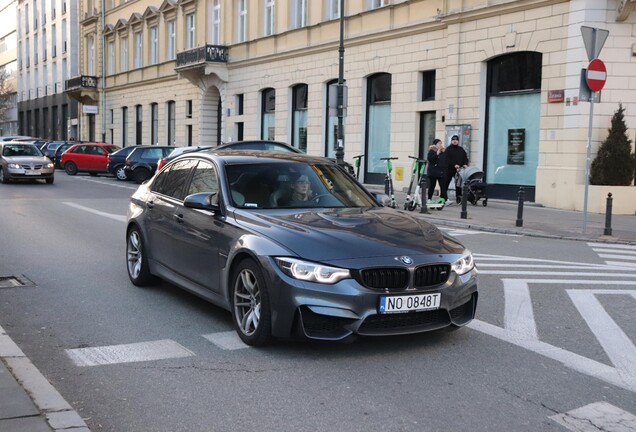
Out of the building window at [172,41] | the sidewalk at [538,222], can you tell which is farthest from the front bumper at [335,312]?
the building window at [172,41]

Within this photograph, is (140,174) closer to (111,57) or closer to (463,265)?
(463,265)

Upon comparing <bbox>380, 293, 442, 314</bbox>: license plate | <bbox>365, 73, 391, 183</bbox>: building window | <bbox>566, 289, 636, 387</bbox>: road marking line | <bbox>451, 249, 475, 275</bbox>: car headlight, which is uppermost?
<bbox>365, 73, 391, 183</bbox>: building window

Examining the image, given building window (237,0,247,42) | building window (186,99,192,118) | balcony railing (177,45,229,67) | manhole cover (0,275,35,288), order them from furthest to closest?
building window (186,99,192,118) < balcony railing (177,45,229,67) < building window (237,0,247,42) < manhole cover (0,275,35,288)

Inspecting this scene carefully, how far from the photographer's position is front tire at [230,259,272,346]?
18.3 ft

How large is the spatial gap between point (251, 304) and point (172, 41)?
40.8 meters

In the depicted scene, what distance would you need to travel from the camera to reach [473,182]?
20.5m

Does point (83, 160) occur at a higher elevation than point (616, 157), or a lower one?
lower

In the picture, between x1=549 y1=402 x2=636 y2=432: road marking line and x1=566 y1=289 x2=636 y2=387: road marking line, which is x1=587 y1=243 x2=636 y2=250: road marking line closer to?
x1=566 y1=289 x2=636 y2=387: road marking line

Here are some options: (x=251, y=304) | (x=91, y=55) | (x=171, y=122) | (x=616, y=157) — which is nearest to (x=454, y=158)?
(x=616, y=157)

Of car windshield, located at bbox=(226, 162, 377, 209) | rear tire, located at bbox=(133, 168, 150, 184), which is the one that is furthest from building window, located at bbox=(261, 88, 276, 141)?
car windshield, located at bbox=(226, 162, 377, 209)

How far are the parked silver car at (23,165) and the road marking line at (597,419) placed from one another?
1007 inches

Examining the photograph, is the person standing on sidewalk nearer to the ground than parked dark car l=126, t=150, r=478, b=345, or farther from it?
farther from it

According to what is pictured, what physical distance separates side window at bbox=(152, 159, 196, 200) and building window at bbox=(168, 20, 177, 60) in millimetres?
37457

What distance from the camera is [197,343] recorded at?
5.97 m
